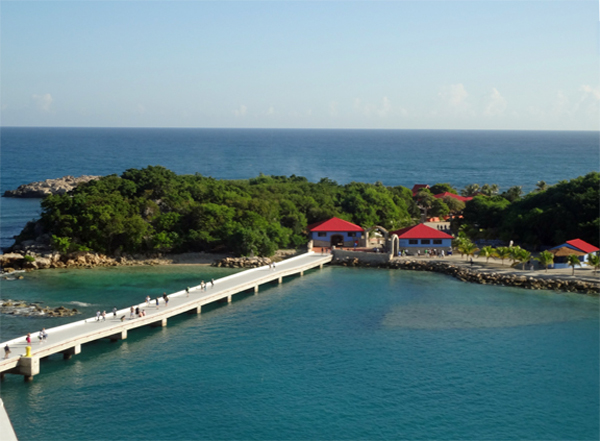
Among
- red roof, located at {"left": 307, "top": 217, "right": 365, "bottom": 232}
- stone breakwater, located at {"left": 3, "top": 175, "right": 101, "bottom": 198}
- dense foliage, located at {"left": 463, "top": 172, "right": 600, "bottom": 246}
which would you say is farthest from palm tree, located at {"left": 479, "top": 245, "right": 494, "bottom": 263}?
stone breakwater, located at {"left": 3, "top": 175, "right": 101, "bottom": 198}

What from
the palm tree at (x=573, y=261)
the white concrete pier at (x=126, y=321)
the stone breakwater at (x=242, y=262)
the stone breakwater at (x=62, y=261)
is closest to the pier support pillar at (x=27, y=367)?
the white concrete pier at (x=126, y=321)

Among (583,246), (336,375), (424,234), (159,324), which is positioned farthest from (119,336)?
(583,246)

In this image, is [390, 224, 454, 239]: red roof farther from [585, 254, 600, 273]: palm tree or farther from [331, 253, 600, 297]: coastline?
[585, 254, 600, 273]: palm tree

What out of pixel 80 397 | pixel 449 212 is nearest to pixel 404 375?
pixel 80 397

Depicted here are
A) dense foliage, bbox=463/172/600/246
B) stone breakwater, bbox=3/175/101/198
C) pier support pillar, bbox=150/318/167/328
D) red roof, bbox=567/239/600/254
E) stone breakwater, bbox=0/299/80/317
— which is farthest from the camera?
stone breakwater, bbox=3/175/101/198

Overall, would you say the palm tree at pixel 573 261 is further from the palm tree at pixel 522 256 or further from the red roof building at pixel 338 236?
the red roof building at pixel 338 236

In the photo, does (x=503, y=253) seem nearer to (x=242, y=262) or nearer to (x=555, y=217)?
(x=555, y=217)
